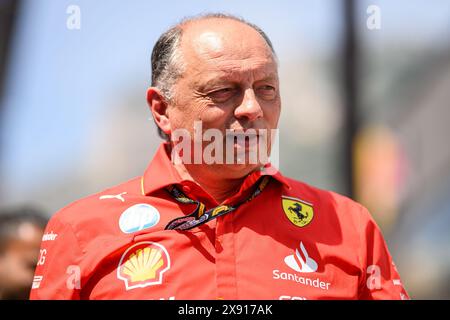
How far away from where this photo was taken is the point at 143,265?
6.82 ft

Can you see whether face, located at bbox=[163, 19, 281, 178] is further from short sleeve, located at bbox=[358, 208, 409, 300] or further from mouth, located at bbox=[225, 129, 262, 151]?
short sleeve, located at bbox=[358, 208, 409, 300]

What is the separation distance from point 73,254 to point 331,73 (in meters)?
2.36

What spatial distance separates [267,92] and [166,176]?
483 mm

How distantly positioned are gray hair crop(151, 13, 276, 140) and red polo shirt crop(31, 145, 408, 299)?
0.34 metres

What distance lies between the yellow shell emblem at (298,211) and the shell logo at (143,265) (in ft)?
1.55

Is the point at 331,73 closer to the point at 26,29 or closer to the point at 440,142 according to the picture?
the point at 440,142

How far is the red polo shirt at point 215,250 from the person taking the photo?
6.72 ft

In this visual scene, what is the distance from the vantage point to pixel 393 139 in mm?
4000

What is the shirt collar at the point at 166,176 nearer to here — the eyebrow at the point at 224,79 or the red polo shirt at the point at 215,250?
the red polo shirt at the point at 215,250

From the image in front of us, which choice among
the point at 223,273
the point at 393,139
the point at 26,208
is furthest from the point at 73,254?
the point at 393,139

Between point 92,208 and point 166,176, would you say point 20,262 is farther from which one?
point 166,176

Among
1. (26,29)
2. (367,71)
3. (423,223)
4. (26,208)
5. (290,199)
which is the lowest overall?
(423,223)
